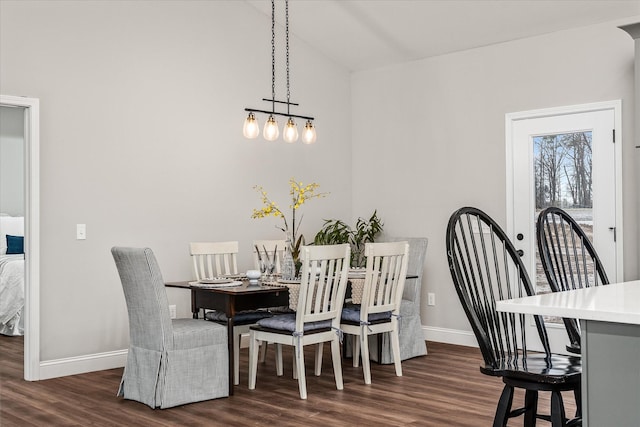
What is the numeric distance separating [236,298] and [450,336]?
2610 millimetres

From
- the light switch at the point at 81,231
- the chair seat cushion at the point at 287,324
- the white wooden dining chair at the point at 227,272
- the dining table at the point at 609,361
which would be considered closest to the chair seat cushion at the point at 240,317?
the white wooden dining chair at the point at 227,272

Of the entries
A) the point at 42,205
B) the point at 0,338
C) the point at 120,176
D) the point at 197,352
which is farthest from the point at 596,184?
the point at 0,338

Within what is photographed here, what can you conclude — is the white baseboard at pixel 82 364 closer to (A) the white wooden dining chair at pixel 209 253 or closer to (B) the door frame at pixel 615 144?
(A) the white wooden dining chair at pixel 209 253

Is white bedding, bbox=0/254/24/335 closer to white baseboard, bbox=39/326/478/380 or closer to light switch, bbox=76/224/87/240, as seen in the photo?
white baseboard, bbox=39/326/478/380

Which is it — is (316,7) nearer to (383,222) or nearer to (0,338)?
(383,222)

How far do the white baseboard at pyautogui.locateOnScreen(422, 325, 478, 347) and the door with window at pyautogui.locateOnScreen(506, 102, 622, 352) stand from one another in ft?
1.85

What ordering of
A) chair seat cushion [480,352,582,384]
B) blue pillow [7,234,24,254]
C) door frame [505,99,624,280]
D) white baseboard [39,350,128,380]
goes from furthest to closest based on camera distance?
1. blue pillow [7,234,24,254]
2. door frame [505,99,624,280]
3. white baseboard [39,350,128,380]
4. chair seat cushion [480,352,582,384]

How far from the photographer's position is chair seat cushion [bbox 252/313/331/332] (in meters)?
4.43

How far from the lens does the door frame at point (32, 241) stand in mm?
4875

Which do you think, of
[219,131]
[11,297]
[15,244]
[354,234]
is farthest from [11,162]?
[354,234]

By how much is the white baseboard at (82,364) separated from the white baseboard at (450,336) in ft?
9.11

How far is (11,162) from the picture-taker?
8500 millimetres

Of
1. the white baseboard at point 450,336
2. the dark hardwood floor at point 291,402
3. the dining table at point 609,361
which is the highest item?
the dining table at point 609,361

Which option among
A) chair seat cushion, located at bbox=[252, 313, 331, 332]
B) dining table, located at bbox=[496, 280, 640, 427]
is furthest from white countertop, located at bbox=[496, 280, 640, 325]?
chair seat cushion, located at bbox=[252, 313, 331, 332]
